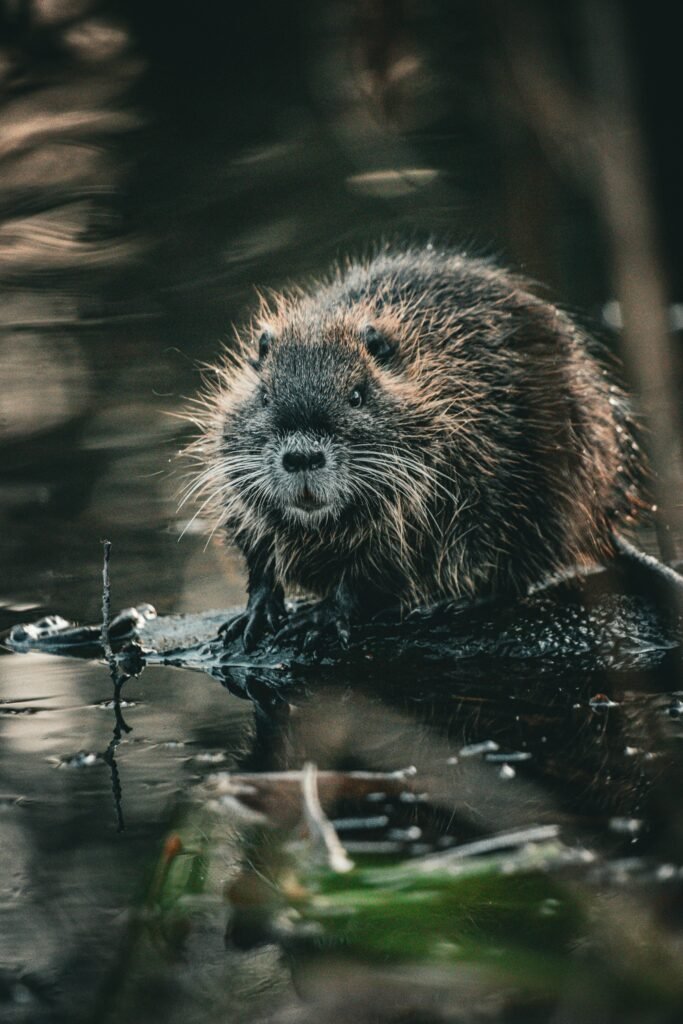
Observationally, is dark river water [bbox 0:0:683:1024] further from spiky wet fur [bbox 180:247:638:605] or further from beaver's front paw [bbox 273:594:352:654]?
spiky wet fur [bbox 180:247:638:605]

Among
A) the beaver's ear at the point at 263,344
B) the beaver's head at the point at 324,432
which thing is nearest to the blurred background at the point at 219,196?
the beaver's head at the point at 324,432

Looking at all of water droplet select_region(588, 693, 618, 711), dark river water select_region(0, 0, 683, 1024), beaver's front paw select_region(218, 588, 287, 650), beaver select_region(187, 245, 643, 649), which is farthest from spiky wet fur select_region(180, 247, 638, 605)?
water droplet select_region(588, 693, 618, 711)

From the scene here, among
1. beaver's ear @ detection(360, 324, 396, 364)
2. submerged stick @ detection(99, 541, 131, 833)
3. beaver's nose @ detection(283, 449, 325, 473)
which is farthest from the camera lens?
beaver's ear @ detection(360, 324, 396, 364)

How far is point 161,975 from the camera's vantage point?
1.98 m

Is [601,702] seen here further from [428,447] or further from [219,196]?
[219,196]

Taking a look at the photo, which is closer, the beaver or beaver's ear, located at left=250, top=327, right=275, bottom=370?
the beaver

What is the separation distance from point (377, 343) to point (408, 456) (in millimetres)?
389

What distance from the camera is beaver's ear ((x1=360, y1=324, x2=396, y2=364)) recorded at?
13.5ft

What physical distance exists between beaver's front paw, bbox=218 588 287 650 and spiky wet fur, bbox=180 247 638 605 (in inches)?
4.5

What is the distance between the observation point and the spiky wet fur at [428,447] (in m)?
3.92

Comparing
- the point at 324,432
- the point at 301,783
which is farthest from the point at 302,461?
the point at 301,783

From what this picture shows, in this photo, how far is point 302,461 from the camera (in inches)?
146

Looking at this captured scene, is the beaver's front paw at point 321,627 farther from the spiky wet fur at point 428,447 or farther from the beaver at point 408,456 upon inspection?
the spiky wet fur at point 428,447

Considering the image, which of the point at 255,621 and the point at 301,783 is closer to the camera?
the point at 301,783
